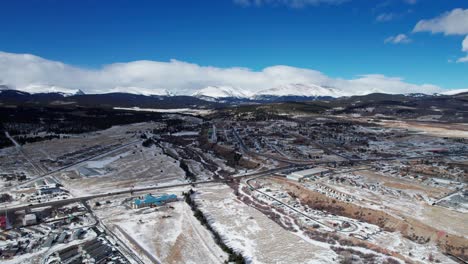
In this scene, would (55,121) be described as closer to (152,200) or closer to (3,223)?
(152,200)

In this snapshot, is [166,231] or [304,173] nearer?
[166,231]

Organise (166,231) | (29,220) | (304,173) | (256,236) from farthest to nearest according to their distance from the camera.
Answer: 1. (304,173)
2. (29,220)
3. (166,231)
4. (256,236)

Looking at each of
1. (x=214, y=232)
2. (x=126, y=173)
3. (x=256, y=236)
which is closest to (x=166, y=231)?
(x=214, y=232)

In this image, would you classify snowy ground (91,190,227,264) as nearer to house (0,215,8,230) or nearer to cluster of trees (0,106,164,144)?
house (0,215,8,230)

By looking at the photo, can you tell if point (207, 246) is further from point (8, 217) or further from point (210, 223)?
point (8, 217)

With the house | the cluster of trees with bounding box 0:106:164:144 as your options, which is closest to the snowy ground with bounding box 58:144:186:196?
the house

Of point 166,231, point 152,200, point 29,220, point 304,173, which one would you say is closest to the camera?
point 166,231
